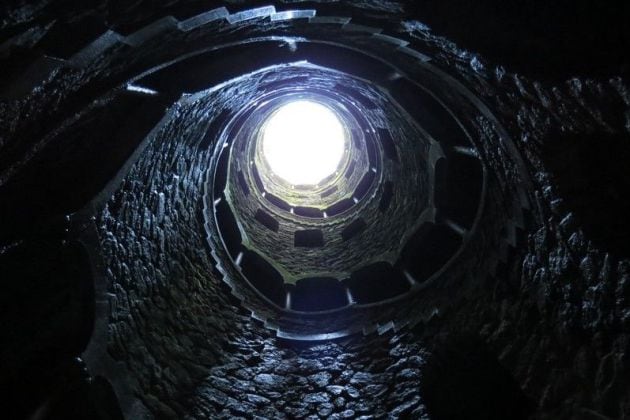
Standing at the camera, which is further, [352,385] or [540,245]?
[352,385]

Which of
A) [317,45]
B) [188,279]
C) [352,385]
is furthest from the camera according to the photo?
[188,279]

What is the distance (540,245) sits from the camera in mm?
4094

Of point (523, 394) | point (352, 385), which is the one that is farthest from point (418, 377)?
point (523, 394)

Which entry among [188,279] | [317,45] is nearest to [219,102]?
[317,45]

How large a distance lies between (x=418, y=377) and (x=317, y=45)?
4.07 meters

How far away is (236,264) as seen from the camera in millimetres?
7262

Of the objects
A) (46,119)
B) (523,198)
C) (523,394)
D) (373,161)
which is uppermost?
(373,161)

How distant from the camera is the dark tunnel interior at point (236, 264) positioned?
2.81 metres

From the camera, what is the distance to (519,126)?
3.75 metres

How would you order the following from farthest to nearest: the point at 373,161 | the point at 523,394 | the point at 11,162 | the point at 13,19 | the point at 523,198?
the point at 373,161 < the point at 523,198 < the point at 523,394 < the point at 11,162 < the point at 13,19

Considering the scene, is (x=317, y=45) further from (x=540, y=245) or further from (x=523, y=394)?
(x=523, y=394)

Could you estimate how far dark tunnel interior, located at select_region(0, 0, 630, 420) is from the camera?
281 centimetres

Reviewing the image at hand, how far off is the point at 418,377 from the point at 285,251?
4361mm

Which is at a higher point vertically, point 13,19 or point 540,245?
point 540,245
